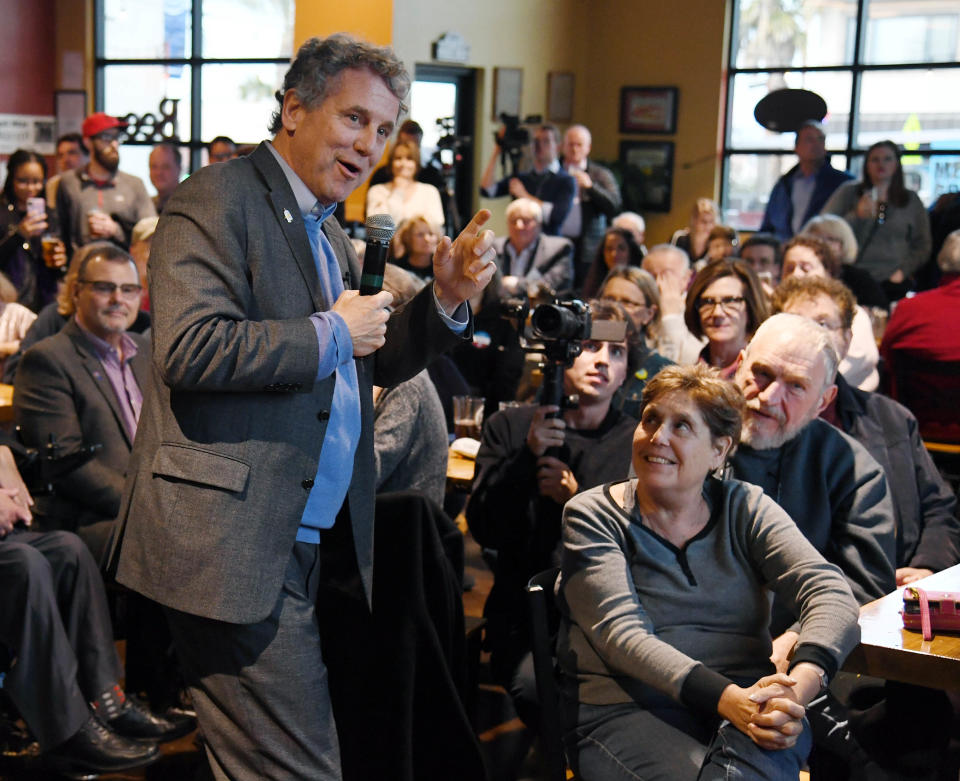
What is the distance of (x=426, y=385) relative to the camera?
116 inches

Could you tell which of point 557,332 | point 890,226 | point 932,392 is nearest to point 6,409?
point 557,332

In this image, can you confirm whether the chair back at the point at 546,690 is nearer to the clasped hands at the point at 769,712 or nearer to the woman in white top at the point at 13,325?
the clasped hands at the point at 769,712

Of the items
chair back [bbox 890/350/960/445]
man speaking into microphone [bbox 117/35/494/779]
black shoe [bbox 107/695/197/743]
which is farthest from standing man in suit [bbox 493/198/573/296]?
man speaking into microphone [bbox 117/35/494/779]

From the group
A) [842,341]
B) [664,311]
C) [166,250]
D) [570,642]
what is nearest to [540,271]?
[664,311]

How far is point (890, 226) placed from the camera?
7312 mm

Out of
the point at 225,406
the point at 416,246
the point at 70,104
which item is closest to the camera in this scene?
the point at 225,406

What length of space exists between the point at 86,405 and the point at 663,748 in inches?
77.4

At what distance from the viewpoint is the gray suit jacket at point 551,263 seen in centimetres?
676

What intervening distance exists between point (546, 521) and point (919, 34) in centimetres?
789

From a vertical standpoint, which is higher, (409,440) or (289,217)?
(289,217)

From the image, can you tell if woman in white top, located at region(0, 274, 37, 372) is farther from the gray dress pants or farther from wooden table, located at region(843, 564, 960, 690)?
wooden table, located at region(843, 564, 960, 690)

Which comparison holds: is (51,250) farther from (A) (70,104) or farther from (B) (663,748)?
(A) (70,104)

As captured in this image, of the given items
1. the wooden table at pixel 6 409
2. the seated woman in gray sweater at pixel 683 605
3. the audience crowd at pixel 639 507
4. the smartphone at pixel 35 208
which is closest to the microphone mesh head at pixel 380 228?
the audience crowd at pixel 639 507

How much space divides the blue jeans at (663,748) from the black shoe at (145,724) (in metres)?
1.28
